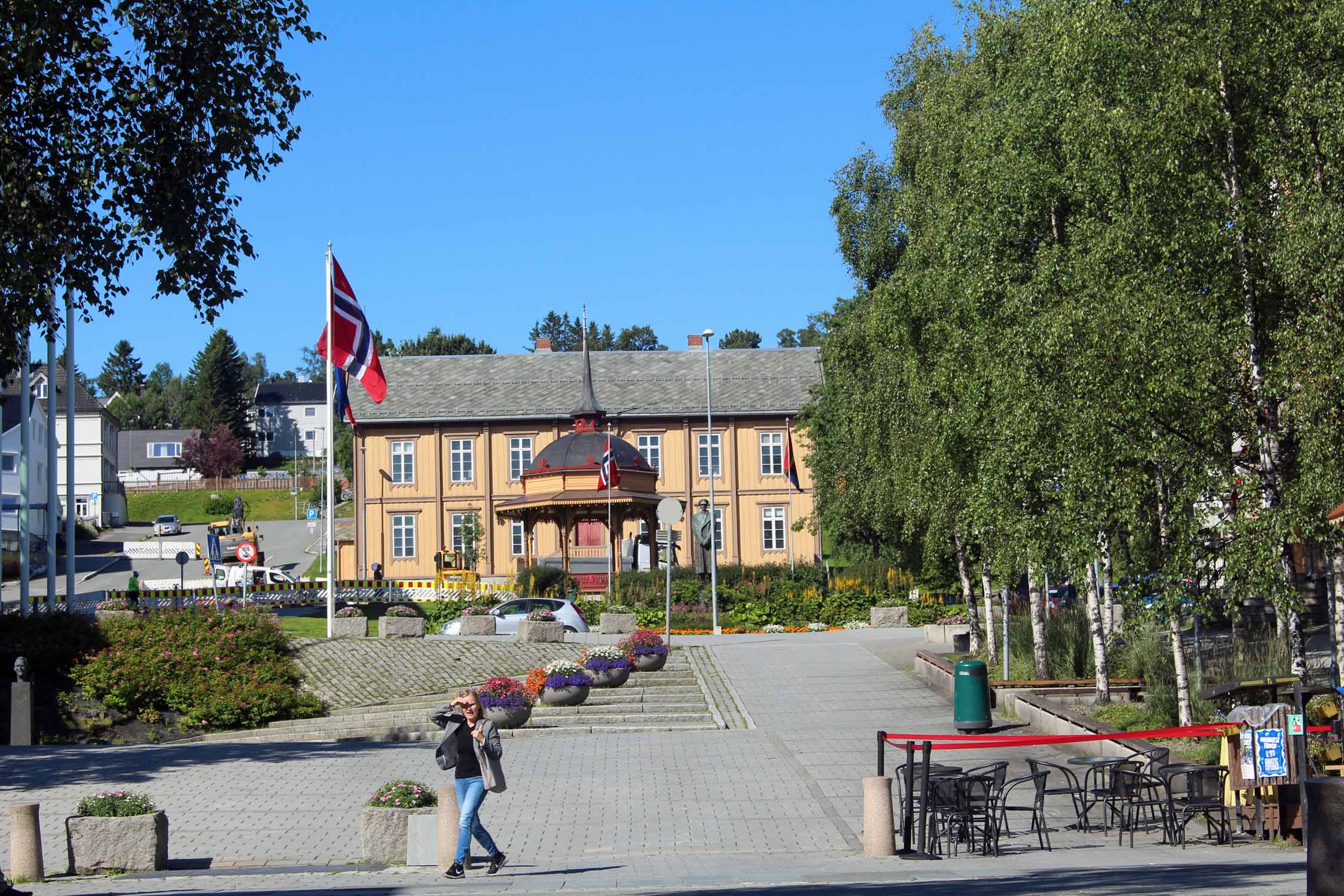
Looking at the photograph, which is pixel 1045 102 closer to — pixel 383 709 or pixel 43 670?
pixel 383 709

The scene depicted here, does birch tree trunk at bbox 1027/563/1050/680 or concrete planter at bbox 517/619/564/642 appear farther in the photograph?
concrete planter at bbox 517/619/564/642

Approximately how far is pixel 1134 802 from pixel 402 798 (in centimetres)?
672

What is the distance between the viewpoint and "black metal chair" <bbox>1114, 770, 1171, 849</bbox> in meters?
12.2

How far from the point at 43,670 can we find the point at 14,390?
5595 centimetres

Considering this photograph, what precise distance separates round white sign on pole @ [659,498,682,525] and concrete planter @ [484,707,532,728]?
10872 mm

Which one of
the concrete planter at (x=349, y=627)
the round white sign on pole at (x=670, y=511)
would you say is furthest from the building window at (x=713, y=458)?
the concrete planter at (x=349, y=627)

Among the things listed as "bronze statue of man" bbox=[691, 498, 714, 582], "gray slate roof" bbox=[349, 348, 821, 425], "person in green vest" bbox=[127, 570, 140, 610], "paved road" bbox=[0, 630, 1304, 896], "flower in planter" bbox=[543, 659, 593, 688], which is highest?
"gray slate roof" bbox=[349, 348, 821, 425]

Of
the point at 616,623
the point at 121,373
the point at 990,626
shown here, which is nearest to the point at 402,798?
the point at 990,626

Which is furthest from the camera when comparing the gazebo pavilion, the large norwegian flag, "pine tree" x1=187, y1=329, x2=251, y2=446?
"pine tree" x1=187, y1=329, x2=251, y2=446

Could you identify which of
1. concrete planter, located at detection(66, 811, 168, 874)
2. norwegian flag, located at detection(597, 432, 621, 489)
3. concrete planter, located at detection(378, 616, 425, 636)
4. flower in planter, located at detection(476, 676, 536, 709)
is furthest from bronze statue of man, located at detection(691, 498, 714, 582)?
concrete planter, located at detection(66, 811, 168, 874)

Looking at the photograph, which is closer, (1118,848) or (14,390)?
(1118,848)

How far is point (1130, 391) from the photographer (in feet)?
49.8

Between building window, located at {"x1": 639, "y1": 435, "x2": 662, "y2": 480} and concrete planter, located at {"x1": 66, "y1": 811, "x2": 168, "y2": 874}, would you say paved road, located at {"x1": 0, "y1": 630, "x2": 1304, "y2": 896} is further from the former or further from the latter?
building window, located at {"x1": 639, "y1": 435, "x2": 662, "y2": 480}

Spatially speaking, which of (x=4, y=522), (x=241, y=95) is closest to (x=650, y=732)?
(x=241, y=95)
